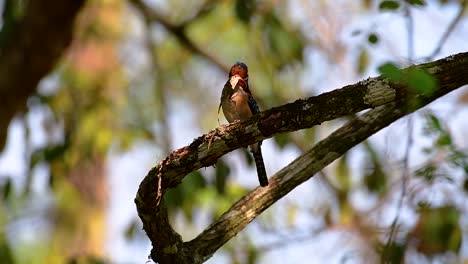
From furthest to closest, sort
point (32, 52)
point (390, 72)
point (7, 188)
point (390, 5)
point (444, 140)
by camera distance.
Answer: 1. point (7, 188)
2. point (32, 52)
3. point (444, 140)
4. point (390, 5)
5. point (390, 72)

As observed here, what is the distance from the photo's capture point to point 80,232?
29.8 feet

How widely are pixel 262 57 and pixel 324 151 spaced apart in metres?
3.28

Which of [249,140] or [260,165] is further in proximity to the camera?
[260,165]

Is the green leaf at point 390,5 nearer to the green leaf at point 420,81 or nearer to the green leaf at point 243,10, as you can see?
the green leaf at point 420,81

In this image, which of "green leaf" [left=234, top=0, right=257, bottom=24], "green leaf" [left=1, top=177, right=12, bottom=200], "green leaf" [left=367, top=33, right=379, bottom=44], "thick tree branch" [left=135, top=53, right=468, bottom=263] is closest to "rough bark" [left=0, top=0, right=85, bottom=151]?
"green leaf" [left=1, top=177, right=12, bottom=200]

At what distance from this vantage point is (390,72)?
8.97 feet

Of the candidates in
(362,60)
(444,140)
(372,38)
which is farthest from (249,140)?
(362,60)

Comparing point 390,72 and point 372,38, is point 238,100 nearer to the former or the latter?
point 372,38

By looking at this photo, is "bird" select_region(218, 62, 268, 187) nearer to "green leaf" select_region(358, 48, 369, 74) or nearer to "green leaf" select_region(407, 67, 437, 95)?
"green leaf" select_region(407, 67, 437, 95)

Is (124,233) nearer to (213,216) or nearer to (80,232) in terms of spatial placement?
(213,216)

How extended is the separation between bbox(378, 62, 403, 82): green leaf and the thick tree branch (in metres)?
0.23

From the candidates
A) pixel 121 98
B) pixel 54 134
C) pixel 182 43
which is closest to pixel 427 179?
pixel 182 43

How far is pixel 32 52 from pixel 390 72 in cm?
336

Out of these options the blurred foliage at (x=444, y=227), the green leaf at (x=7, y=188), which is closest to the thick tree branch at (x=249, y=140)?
the blurred foliage at (x=444, y=227)
